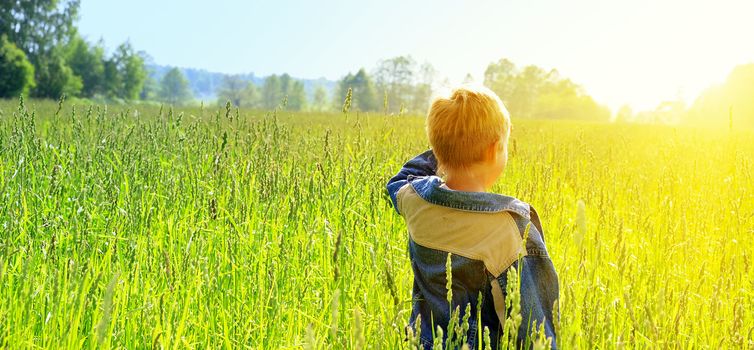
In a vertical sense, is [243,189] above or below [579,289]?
above

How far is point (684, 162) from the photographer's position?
6.33 m

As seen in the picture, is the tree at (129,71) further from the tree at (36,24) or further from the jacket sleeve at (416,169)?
the jacket sleeve at (416,169)

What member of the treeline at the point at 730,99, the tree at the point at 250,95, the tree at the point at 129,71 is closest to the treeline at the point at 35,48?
the tree at the point at 129,71

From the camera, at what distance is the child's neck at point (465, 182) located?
1.91m

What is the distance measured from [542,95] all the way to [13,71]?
65.7 meters

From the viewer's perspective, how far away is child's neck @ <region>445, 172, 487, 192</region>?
1.91m

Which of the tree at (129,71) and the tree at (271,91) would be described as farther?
the tree at (271,91)

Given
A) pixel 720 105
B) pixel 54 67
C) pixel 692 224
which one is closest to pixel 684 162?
pixel 692 224

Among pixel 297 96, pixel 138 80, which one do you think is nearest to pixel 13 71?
pixel 138 80

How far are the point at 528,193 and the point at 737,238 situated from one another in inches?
43.8

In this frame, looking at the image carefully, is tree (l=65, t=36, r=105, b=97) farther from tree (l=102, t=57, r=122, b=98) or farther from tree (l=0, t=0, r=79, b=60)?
tree (l=0, t=0, r=79, b=60)

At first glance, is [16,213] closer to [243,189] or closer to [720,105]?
[243,189]

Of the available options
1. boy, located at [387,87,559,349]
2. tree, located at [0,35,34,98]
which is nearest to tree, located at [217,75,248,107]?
tree, located at [0,35,34,98]

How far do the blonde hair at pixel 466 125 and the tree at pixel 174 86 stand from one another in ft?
413
